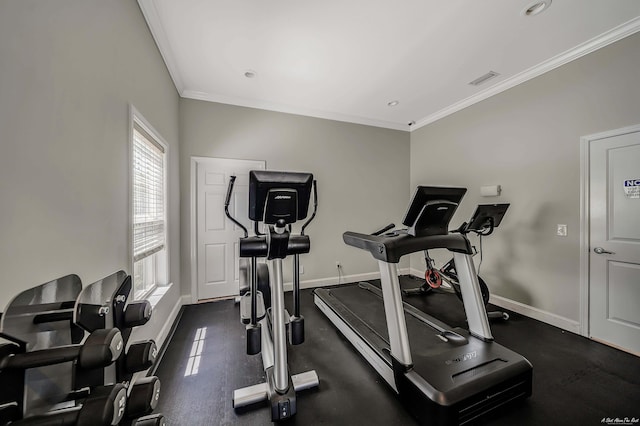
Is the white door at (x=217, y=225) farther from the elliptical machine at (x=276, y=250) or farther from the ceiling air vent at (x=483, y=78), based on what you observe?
the ceiling air vent at (x=483, y=78)

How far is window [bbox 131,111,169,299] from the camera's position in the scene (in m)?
1.96

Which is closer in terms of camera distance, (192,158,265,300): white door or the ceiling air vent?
the ceiling air vent

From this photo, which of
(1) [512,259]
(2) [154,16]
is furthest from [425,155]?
(2) [154,16]

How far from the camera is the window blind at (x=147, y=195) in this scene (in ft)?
6.48

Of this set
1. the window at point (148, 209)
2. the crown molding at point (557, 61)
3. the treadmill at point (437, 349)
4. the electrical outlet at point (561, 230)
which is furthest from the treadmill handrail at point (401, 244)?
the crown molding at point (557, 61)

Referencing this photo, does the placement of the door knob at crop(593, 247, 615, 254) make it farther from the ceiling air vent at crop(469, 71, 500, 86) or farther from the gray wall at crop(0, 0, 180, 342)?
the gray wall at crop(0, 0, 180, 342)

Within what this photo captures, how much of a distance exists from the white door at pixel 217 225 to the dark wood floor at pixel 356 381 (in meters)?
0.79

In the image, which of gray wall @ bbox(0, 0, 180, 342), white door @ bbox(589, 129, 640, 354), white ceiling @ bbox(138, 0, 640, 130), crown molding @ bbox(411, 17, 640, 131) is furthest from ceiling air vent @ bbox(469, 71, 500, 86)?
gray wall @ bbox(0, 0, 180, 342)

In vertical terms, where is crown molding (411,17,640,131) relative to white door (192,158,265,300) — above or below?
above

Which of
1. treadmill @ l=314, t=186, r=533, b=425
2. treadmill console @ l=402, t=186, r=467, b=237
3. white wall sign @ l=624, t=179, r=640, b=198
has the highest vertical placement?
white wall sign @ l=624, t=179, r=640, b=198

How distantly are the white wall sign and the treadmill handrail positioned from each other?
1720mm

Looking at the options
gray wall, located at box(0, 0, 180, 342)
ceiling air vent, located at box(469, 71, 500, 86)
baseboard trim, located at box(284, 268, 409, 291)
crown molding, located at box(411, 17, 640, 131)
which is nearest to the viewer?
gray wall, located at box(0, 0, 180, 342)

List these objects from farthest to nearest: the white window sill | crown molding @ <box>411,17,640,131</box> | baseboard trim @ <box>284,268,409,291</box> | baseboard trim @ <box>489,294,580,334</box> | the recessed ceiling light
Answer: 1. baseboard trim @ <box>284,268,409,291</box>
2. baseboard trim @ <box>489,294,580,334</box>
3. the white window sill
4. crown molding @ <box>411,17,640,131</box>
5. the recessed ceiling light

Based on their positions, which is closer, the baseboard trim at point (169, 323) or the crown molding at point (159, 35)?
the crown molding at point (159, 35)
